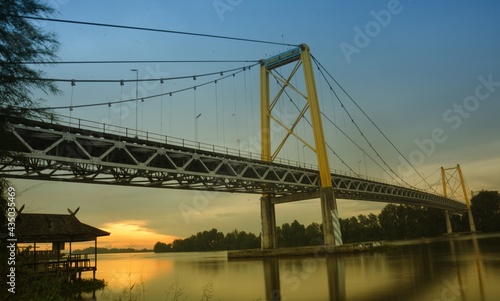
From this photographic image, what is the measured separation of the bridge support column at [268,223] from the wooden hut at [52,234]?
30.3 m

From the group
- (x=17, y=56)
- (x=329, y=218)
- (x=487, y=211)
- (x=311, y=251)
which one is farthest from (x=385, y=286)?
(x=487, y=211)

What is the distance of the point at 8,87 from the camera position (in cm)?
979

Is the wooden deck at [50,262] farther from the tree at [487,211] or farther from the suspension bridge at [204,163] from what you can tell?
the tree at [487,211]

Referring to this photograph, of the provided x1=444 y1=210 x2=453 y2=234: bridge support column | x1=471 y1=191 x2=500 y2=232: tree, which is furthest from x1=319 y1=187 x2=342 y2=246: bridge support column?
x1=471 y1=191 x2=500 y2=232: tree

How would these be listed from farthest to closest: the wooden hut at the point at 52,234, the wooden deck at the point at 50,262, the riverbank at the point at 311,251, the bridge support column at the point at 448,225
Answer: the bridge support column at the point at 448,225 → the riverbank at the point at 311,251 → the wooden hut at the point at 52,234 → the wooden deck at the point at 50,262

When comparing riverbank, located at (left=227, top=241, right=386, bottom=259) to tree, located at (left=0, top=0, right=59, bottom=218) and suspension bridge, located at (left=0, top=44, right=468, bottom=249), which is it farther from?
tree, located at (left=0, top=0, right=59, bottom=218)

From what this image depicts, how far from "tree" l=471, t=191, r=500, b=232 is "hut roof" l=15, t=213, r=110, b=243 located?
134 m

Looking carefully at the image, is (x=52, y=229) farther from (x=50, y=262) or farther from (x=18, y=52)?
(x=18, y=52)

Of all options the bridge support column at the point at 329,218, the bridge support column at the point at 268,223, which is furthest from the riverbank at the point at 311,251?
the bridge support column at the point at 268,223

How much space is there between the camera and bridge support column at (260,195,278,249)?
53.3 meters

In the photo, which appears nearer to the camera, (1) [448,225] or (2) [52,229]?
(2) [52,229]

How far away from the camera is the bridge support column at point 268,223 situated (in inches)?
2100

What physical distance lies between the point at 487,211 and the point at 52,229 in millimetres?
138677

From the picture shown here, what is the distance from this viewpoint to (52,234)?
74.0 feet
